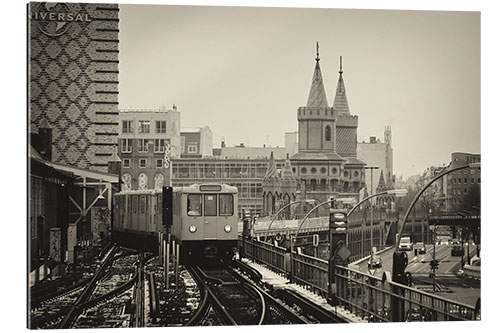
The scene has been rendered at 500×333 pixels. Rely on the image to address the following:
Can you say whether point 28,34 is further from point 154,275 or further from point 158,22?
point 154,275

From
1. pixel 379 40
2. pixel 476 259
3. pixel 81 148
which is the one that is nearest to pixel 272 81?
pixel 379 40

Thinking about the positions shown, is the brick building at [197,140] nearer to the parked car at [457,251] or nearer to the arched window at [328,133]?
the arched window at [328,133]

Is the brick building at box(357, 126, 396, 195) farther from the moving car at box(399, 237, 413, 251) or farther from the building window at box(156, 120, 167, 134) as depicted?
the building window at box(156, 120, 167, 134)

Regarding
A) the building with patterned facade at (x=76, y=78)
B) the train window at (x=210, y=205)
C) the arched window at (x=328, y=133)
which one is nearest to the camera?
the building with patterned facade at (x=76, y=78)

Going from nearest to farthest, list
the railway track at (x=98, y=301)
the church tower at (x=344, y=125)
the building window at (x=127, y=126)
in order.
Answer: the railway track at (x=98, y=301)
the building window at (x=127, y=126)
the church tower at (x=344, y=125)

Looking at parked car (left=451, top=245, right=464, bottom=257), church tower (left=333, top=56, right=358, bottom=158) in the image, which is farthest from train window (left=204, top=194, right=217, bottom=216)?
parked car (left=451, top=245, right=464, bottom=257)

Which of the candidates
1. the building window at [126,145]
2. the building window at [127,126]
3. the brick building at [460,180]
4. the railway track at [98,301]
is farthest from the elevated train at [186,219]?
the brick building at [460,180]
